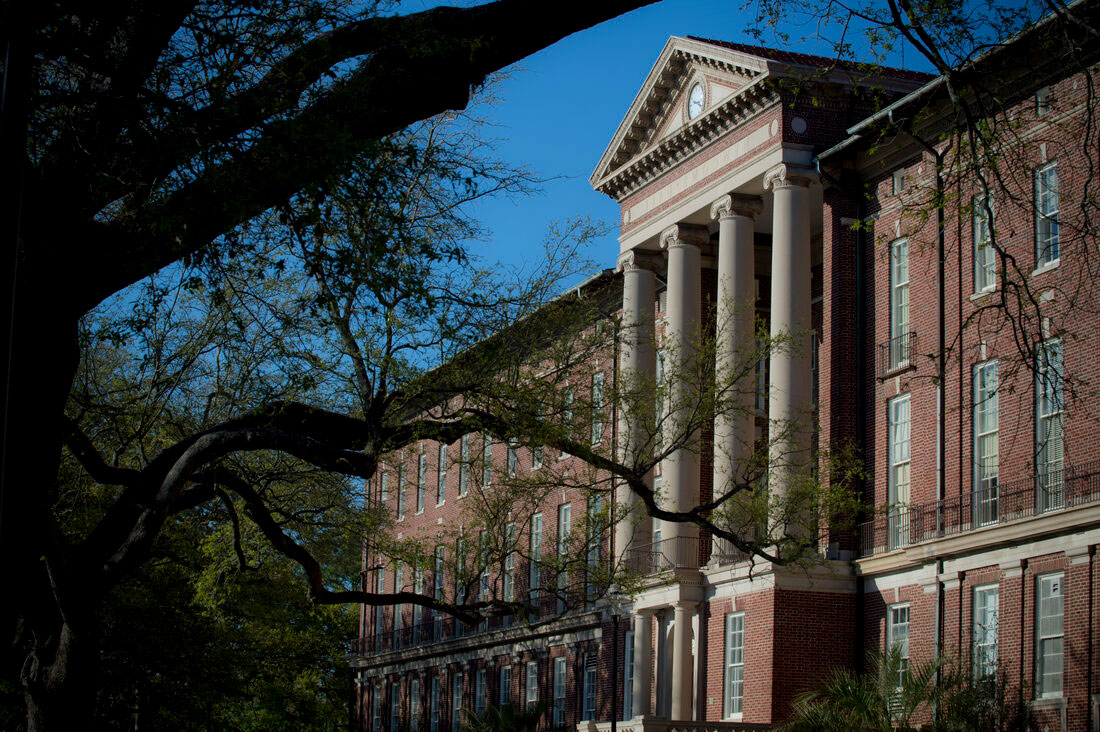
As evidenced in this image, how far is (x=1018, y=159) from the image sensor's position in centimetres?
1181

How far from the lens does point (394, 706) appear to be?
214 ft

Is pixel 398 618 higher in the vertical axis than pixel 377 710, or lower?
higher

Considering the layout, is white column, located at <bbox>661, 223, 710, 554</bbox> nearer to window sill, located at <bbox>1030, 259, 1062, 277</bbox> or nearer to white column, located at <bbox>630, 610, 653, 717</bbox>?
white column, located at <bbox>630, 610, 653, 717</bbox>

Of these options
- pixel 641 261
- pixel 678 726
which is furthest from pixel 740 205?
pixel 678 726

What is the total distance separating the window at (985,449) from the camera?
31.5 meters

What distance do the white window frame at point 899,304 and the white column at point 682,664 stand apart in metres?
9.39

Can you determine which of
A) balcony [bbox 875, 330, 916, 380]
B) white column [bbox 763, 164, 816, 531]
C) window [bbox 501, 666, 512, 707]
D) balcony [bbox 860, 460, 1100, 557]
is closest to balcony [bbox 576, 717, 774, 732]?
balcony [bbox 860, 460, 1100, 557]

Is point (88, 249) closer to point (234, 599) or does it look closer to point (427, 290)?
point (427, 290)

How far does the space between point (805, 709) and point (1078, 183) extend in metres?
12.2

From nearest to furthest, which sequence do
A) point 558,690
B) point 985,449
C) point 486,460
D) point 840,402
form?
1. point 486,460
2. point 985,449
3. point 840,402
4. point 558,690

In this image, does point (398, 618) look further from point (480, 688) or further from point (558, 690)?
point (558, 690)

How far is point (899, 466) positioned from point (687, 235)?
10888 mm

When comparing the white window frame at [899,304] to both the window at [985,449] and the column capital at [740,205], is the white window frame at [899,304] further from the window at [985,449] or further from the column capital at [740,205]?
the column capital at [740,205]

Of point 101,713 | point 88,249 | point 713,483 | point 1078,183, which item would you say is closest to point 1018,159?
point 88,249
